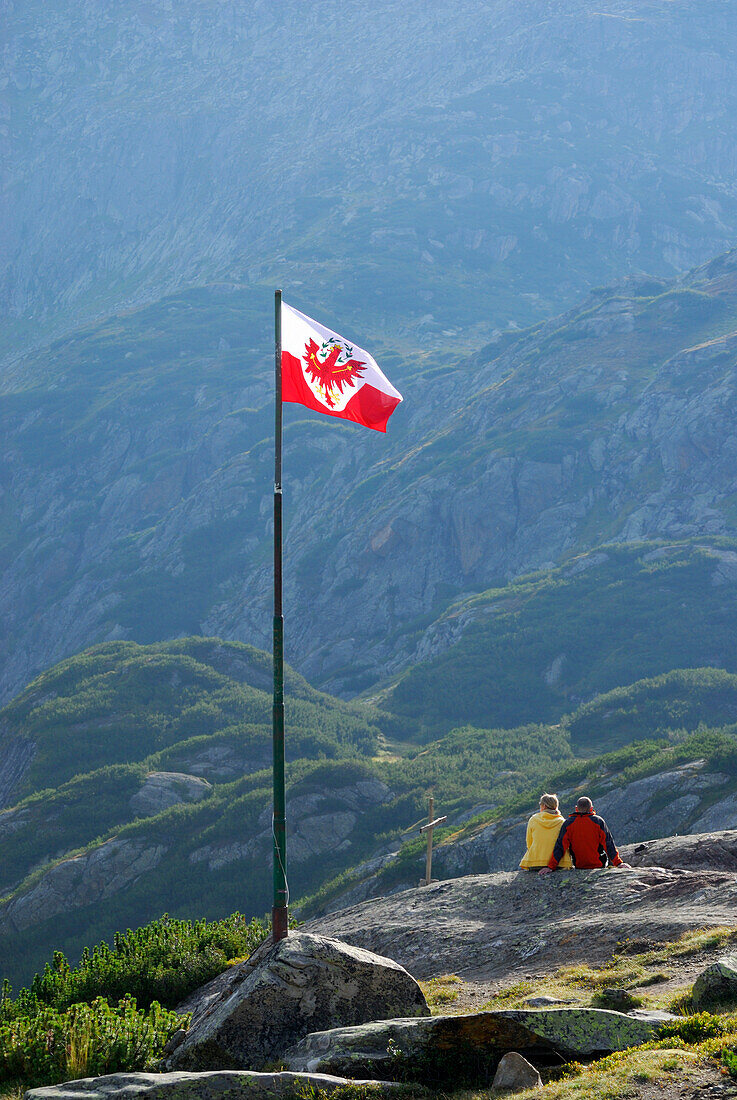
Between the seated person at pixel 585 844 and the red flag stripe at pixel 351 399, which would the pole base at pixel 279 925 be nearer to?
the seated person at pixel 585 844

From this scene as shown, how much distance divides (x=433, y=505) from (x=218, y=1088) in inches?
5276

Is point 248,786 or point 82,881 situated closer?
point 82,881

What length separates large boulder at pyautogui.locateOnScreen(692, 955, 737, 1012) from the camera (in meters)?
10.7

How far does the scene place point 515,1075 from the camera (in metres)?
9.84

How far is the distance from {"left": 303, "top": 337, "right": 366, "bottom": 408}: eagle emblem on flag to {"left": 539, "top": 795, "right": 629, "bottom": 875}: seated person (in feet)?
28.9

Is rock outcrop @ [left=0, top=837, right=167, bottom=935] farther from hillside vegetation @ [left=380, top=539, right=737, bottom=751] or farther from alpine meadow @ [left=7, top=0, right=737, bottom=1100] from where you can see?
hillside vegetation @ [left=380, top=539, right=737, bottom=751]

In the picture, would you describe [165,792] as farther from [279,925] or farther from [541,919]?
[279,925]

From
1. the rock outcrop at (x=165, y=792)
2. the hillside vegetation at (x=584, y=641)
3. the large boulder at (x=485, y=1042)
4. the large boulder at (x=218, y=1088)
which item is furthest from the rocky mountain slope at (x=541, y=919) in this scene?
the hillside vegetation at (x=584, y=641)

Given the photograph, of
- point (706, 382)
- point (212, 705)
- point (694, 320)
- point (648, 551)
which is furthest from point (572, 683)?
point (694, 320)

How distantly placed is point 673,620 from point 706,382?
4709cm

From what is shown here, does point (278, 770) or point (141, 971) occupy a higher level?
point (278, 770)

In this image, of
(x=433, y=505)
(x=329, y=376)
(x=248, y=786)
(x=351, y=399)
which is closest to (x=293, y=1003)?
(x=351, y=399)

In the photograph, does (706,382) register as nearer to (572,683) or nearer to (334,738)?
(572,683)

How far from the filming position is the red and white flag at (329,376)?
15.5m
